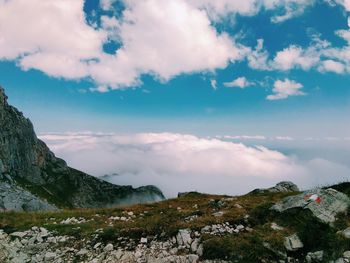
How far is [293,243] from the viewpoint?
18469 mm

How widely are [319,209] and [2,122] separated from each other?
191 m

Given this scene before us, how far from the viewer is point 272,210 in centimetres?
2241

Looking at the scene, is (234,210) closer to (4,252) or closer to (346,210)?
(346,210)

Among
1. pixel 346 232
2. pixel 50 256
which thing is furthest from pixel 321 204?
pixel 50 256

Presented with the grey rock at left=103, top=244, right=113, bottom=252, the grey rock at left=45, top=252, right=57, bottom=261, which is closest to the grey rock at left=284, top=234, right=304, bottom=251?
the grey rock at left=103, top=244, right=113, bottom=252

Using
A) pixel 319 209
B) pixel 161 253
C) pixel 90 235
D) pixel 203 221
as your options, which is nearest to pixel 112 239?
pixel 90 235

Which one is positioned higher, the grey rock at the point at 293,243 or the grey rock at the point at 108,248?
the grey rock at the point at 293,243

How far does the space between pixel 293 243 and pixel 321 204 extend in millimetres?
4110

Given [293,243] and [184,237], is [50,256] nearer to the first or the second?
[184,237]

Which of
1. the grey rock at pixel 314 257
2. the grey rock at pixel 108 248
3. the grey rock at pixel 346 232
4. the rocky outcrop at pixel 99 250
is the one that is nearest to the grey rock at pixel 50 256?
the rocky outcrop at pixel 99 250

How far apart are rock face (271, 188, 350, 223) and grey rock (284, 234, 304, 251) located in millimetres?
Result: 2285

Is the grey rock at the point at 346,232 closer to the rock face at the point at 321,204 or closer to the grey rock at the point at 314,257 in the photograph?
the rock face at the point at 321,204

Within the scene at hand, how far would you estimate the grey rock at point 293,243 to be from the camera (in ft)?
59.9

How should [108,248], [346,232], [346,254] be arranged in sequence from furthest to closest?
[108,248] → [346,232] → [346,254]
